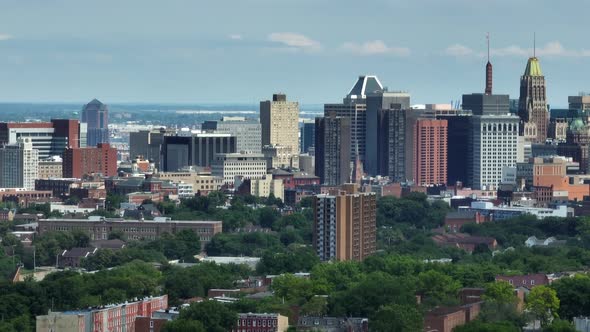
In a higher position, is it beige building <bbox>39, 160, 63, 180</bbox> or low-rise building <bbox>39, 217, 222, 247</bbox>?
beige building <bbox>39, 160, 63, 180</bbox>

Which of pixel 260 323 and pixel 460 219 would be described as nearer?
pixel 260 323

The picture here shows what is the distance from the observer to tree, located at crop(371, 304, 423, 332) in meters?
76.6

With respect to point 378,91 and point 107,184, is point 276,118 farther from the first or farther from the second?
point 107,184

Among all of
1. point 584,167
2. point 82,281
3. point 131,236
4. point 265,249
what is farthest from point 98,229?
point 584,167

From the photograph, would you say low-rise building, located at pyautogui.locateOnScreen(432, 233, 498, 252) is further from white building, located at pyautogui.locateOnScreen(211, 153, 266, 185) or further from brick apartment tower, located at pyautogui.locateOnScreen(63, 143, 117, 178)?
brick apartment tower, located at pyautogui.locateOnScreen(63, 143, 117, 178)

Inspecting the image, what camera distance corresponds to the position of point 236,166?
16612 centimetres

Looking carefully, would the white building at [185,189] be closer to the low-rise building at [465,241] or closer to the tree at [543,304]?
the low-rise building at [465,241]

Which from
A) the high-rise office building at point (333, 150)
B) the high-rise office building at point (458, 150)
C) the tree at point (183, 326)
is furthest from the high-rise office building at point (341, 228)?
the high-rise office building at point (458, 150)

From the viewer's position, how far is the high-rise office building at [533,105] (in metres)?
181

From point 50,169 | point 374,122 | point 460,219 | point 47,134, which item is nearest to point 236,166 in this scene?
point 50,169

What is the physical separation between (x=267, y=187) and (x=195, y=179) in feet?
20.6

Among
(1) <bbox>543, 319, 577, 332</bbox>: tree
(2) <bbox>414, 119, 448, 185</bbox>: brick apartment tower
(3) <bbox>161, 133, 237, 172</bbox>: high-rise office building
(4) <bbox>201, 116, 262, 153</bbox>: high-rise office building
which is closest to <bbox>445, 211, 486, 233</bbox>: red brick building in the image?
(2) <bbox>414, 119, 448, 185</bbox>: brick apartment tower

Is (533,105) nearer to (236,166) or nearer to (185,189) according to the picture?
(236,166)

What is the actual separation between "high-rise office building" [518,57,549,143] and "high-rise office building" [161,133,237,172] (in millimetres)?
20397
